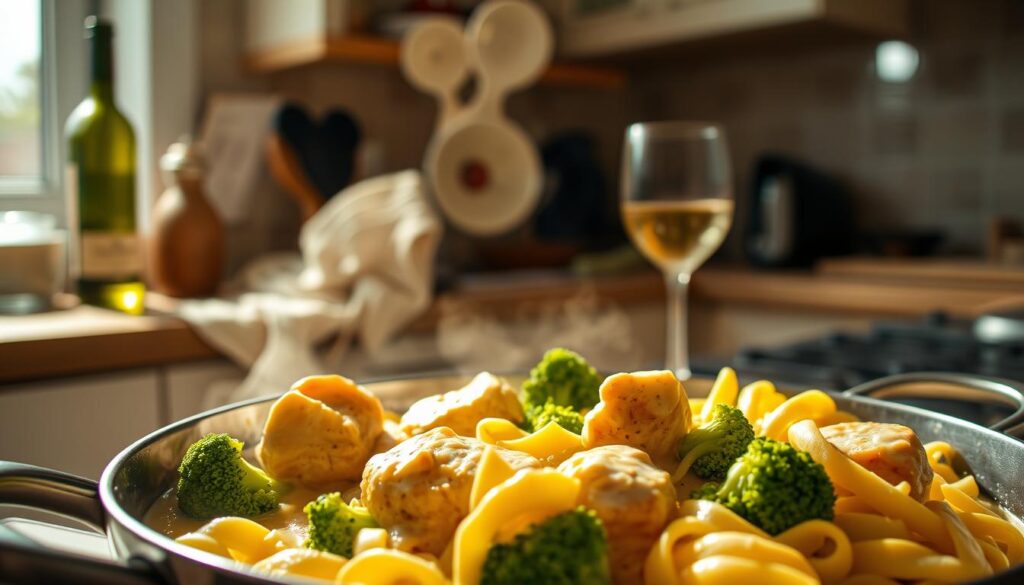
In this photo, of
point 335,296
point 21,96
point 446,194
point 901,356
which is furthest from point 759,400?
point 21,96

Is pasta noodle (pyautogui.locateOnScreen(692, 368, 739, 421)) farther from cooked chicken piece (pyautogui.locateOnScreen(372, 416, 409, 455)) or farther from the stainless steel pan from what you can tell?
cooked chicken piece (pyautogui.locateOnScreen(372, 416, 409, 455))

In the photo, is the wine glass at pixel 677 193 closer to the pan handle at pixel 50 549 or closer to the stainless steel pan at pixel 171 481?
the stainless steel pan at pixel 171 481

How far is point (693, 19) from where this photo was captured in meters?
2.70

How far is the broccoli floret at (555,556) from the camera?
36 cm

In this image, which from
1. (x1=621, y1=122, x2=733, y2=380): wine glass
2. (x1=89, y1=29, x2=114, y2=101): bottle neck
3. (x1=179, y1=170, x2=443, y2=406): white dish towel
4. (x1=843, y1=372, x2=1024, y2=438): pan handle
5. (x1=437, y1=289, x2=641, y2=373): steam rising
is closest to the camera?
(x1=843, y1=372, x2=1024, y2=438): pan handle

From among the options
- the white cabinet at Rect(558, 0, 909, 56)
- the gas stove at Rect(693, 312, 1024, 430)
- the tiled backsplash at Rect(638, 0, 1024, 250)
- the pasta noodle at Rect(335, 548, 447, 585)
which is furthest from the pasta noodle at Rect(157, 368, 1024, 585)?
the tiled backsplash at Rect(638, 0, 1024, 250)

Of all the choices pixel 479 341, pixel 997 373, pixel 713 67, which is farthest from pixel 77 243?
→ pixel 713 67

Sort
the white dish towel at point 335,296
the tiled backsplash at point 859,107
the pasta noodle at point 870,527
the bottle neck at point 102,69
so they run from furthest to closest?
the tiled backsplash at point 859,107, the bottle neck at point 102,69, the white dish towel at point 335,296, the pasta noodle at point 870,527

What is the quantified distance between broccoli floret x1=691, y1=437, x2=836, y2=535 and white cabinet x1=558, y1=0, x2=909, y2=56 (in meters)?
2.20

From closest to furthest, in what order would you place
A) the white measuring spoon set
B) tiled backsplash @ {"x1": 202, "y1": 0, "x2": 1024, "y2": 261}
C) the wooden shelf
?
the wooden shelf < the white measuring spoon set < tiled backsplash @ {"x1": 202, "y1": 0, "x2": 1024, "y2": 261}

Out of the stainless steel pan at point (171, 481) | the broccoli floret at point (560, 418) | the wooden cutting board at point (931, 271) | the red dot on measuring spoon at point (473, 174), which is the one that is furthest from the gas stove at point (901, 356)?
the red dot on measuring spoon at point (473, 174)

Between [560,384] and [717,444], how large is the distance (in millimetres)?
189

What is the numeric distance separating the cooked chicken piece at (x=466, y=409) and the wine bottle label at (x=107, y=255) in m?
1.60

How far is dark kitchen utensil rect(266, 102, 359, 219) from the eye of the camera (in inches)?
95.0
